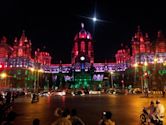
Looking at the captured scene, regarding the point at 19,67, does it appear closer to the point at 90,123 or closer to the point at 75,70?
the point at 75,70

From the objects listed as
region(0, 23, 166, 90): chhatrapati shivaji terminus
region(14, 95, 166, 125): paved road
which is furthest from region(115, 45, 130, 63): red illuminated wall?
region(14, 95, 166, 125): paved road

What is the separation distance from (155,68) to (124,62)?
2335 inches

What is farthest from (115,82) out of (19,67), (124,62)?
(19,67)

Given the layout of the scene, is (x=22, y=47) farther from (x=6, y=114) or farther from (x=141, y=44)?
(x=6, y=114)

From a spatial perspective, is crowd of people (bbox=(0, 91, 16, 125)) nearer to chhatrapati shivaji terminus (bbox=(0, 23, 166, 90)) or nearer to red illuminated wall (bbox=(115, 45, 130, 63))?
chhatrapati shivaji terminus (bbox=(0, 23, 166, 90))

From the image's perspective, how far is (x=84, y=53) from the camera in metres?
185

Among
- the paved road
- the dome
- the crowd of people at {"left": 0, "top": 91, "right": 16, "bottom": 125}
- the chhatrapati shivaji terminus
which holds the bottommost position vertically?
the paved road

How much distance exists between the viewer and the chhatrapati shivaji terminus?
113m

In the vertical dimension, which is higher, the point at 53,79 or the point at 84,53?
the point at 84,53

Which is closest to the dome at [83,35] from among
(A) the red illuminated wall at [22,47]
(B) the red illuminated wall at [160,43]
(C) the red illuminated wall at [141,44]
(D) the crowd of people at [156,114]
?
(A) the red illuminated wall at [22,47]

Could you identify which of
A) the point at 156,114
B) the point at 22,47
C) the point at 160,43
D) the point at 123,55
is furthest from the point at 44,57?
the point at 156,114

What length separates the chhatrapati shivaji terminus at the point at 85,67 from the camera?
113250mm

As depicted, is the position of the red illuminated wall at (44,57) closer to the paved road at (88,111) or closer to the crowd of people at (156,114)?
the paved road at (88,111)

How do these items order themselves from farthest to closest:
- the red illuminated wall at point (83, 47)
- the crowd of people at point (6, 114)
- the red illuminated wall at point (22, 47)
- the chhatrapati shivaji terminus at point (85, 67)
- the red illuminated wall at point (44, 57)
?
the red illuminated wall at point (83, 47) < the red illuminated wall at point (44, 57) < the red illuminated wall at point (22, 47) < the chhatrapati shivaji terminus at point (85, 67) < the crowd of people at point (6, 114)
